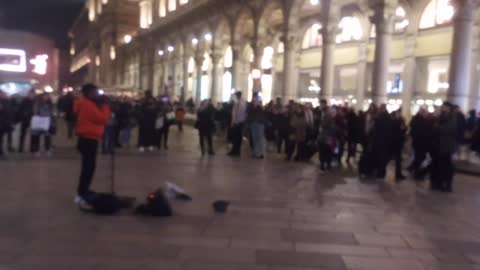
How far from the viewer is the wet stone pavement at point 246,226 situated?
19.1ft

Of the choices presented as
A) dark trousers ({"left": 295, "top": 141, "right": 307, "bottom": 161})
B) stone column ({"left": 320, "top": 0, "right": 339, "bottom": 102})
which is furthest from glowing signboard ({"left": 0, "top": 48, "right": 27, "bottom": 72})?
dark trousers ({"left": 295, "top": 141, "right": 307, "bottom": 161})

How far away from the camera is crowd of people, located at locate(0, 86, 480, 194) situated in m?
12.0

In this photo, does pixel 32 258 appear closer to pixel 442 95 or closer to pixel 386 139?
pixel 386 139

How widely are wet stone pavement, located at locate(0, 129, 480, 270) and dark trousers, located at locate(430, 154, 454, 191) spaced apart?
32cm

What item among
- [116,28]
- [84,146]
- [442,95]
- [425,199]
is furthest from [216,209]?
[116,28]

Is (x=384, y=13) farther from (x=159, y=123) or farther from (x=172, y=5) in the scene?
(x=172, y=5)

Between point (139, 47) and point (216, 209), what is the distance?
54222mm

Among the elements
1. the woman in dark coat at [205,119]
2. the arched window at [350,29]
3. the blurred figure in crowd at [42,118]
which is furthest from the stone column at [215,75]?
the blurred figure in crowd at [42,118]

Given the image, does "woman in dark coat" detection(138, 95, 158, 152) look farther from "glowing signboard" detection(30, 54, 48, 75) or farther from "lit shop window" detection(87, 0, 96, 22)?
"lit shop window" detection(87, 0, 96, 22)

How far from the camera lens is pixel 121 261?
5609mm

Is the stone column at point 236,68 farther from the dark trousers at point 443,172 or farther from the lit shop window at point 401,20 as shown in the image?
the dark trousers at point 443,172

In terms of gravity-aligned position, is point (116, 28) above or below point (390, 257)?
above

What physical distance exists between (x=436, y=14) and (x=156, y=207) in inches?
785

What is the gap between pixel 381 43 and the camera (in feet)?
66.5
